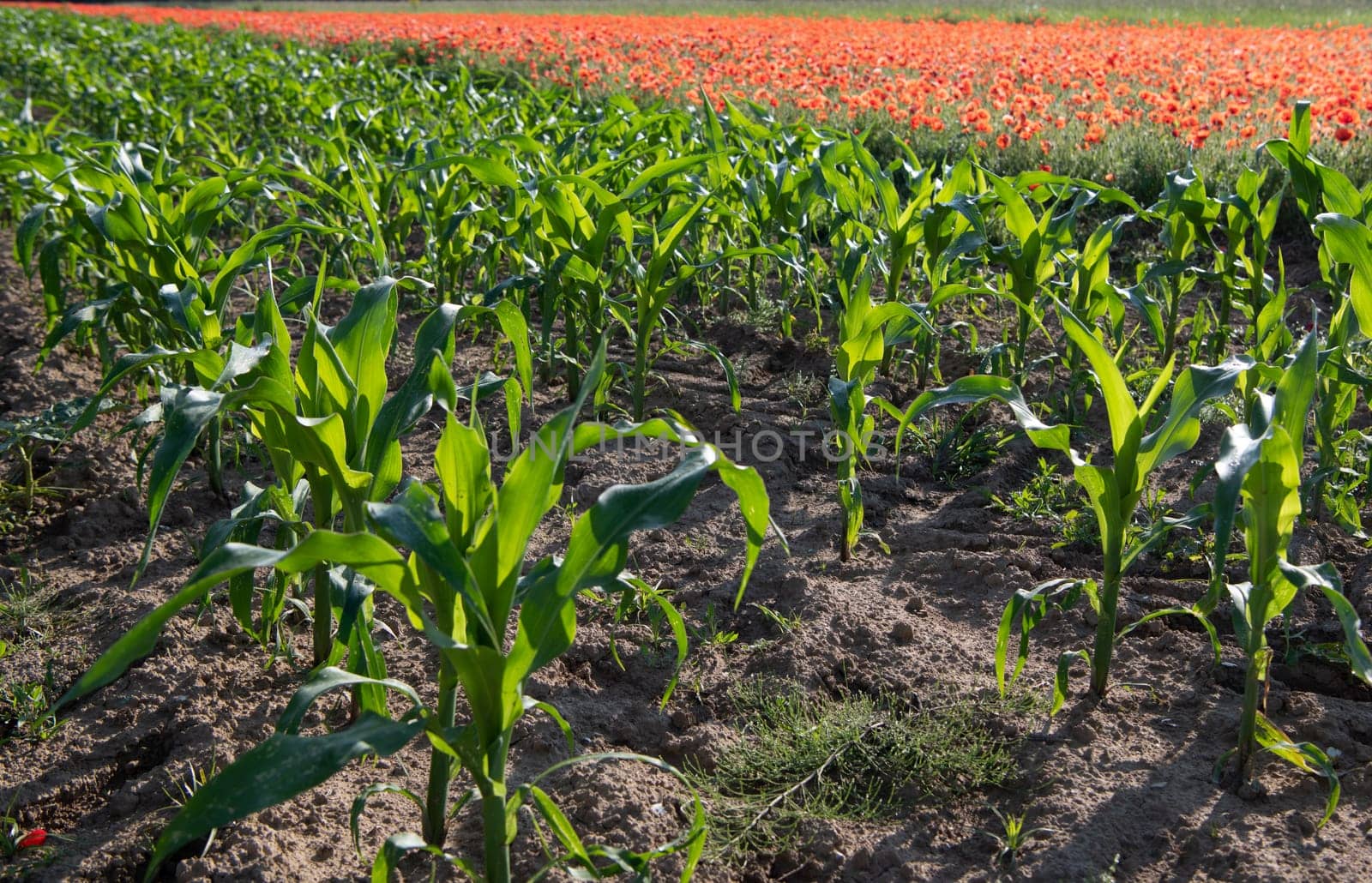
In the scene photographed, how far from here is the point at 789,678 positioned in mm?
2340

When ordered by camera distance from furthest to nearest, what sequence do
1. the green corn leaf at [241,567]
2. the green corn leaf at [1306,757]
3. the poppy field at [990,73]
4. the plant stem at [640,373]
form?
the poppy field at [990,73]
the plant stem at [640,373]
the green corn leaf at [1306,757]
the green corn leaf at [241,567]

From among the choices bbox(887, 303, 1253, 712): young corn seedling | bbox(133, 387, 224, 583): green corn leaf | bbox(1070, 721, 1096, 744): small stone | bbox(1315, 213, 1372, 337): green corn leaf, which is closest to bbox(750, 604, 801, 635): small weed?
bbox(887, 303, 1253, 712): young corn seedling

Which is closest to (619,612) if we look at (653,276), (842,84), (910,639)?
(910,639)

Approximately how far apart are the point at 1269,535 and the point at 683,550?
146cm

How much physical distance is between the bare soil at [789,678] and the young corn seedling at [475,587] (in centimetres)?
35

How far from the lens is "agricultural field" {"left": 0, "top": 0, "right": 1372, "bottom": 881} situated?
1.69 metres

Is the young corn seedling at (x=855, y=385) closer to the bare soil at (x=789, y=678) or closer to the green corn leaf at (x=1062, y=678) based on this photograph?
the bare soil at (x=789, y=678)

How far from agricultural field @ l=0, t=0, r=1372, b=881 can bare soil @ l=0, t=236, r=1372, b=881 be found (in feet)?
0.03

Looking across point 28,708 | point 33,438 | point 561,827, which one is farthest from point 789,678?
point 33,438

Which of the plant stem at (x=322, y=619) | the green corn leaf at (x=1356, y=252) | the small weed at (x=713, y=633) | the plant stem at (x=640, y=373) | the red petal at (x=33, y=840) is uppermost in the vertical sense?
the green corn leaf at (x=1356, y=252)

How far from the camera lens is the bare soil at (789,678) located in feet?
6.18

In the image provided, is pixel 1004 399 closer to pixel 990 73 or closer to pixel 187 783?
pixel 187 783

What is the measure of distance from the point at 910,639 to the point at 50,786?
1.73 metres

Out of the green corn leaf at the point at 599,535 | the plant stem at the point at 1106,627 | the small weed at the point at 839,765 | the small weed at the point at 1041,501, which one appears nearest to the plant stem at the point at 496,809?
the green corn leaf at the point at 599,535
